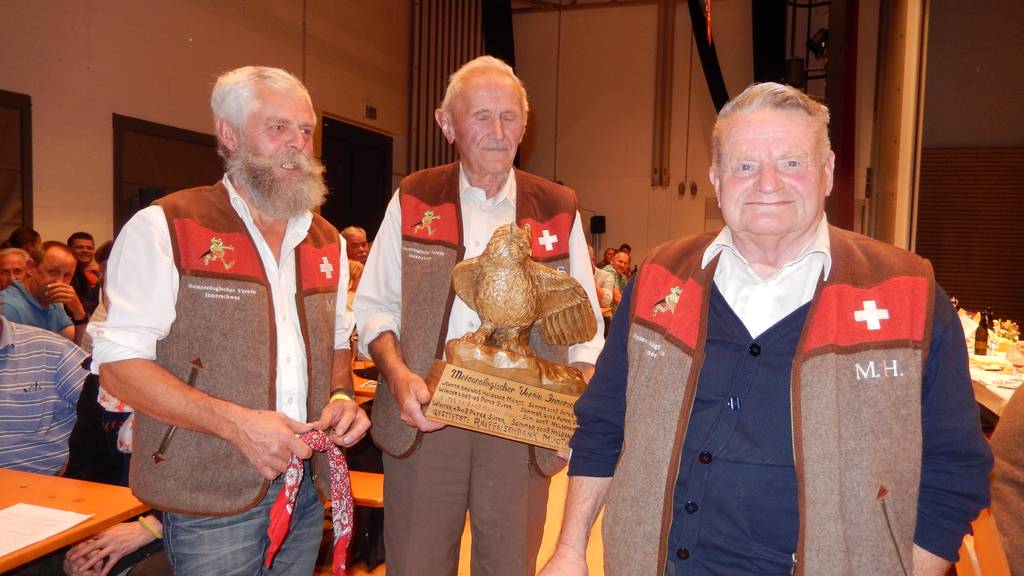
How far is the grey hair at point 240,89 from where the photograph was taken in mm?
1785

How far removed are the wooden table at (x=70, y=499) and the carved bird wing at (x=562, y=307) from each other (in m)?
1.34

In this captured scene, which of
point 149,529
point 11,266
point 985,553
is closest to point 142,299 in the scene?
point 149,529

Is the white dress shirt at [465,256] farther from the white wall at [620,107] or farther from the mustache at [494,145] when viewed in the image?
the white wall at [620,107]

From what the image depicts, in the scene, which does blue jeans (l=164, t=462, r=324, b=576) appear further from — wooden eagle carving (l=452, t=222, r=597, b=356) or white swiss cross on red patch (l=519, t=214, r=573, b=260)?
white swiss cross on red patch (l=519, t=214, r=573, b=260)

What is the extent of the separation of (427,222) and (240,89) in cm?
59

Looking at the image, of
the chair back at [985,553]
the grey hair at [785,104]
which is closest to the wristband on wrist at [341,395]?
the grey hair at [785,104]

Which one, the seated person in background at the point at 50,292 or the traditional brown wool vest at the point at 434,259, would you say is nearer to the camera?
the traditional brown wool vest at the point at 434,259

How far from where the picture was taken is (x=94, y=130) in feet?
20.2

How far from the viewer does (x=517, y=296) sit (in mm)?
1854

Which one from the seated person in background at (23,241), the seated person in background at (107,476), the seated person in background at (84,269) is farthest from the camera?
the seated person in background at (84,269)

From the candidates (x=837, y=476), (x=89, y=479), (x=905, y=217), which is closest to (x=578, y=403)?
(x=837, y=476)

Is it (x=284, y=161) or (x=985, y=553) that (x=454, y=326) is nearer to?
(x=284, y=161)

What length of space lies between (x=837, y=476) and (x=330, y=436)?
1195mm

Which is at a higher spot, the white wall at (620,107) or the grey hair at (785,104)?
the white wall at (620,107)
